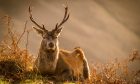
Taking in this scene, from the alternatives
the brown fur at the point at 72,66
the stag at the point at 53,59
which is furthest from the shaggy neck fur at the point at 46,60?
the brown fur at the point at 72,66

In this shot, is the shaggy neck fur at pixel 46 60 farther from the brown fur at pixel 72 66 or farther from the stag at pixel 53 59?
the brown fur at pixel 72 66

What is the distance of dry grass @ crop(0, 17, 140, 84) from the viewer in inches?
517

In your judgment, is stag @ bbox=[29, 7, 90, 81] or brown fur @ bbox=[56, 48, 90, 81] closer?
stag @ bbox=[29, 7, 90, 81]

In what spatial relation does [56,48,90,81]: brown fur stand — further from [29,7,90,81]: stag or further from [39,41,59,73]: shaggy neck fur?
[39,41,59,73]: shaggy neck fur

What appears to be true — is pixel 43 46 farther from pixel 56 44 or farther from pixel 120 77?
pixel 120 77

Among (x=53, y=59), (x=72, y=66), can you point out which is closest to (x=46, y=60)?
(x=53, y=59)

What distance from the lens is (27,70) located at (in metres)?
14.8

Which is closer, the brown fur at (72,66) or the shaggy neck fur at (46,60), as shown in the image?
the shaggy neck fur at (46,60)

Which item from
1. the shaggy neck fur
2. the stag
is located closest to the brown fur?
the stag

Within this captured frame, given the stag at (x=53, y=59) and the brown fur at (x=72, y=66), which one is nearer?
the stag at (x=53, y=59)

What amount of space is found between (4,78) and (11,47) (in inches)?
47.4

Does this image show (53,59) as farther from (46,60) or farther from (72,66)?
(72,66)

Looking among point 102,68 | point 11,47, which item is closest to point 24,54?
point 11,47

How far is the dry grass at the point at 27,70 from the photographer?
1314cm
